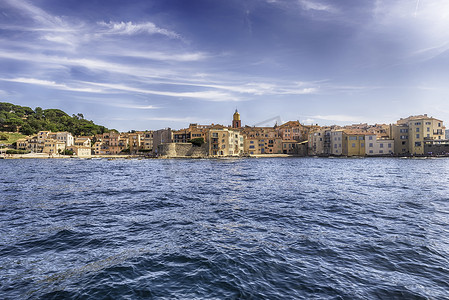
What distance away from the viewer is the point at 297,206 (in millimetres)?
16172

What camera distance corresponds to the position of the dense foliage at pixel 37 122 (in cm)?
12974

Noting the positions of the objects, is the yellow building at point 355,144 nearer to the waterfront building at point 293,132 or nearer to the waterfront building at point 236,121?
the waterfront building at point 293,132

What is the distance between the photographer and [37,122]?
5157 inches

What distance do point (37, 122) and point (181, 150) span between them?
93.1 meters

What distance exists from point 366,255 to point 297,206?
761 cm

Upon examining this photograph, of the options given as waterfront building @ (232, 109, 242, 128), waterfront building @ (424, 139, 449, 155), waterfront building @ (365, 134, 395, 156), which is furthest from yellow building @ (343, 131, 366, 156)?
waterfront building @ (232, 109, 242, 128)

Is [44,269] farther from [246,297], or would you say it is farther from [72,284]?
[246,297]

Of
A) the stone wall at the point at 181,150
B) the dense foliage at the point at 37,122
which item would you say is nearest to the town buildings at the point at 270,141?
the stone wall at the point at 181,150

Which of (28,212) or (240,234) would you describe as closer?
(240,234)

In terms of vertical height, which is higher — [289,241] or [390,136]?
[390,136]

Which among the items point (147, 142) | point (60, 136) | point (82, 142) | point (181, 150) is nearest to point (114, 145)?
point (147, 142)

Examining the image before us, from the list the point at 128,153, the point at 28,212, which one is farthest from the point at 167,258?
the point at 128,153

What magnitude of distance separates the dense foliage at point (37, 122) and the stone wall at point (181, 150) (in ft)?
233

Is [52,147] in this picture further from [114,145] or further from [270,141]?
[270,141]
